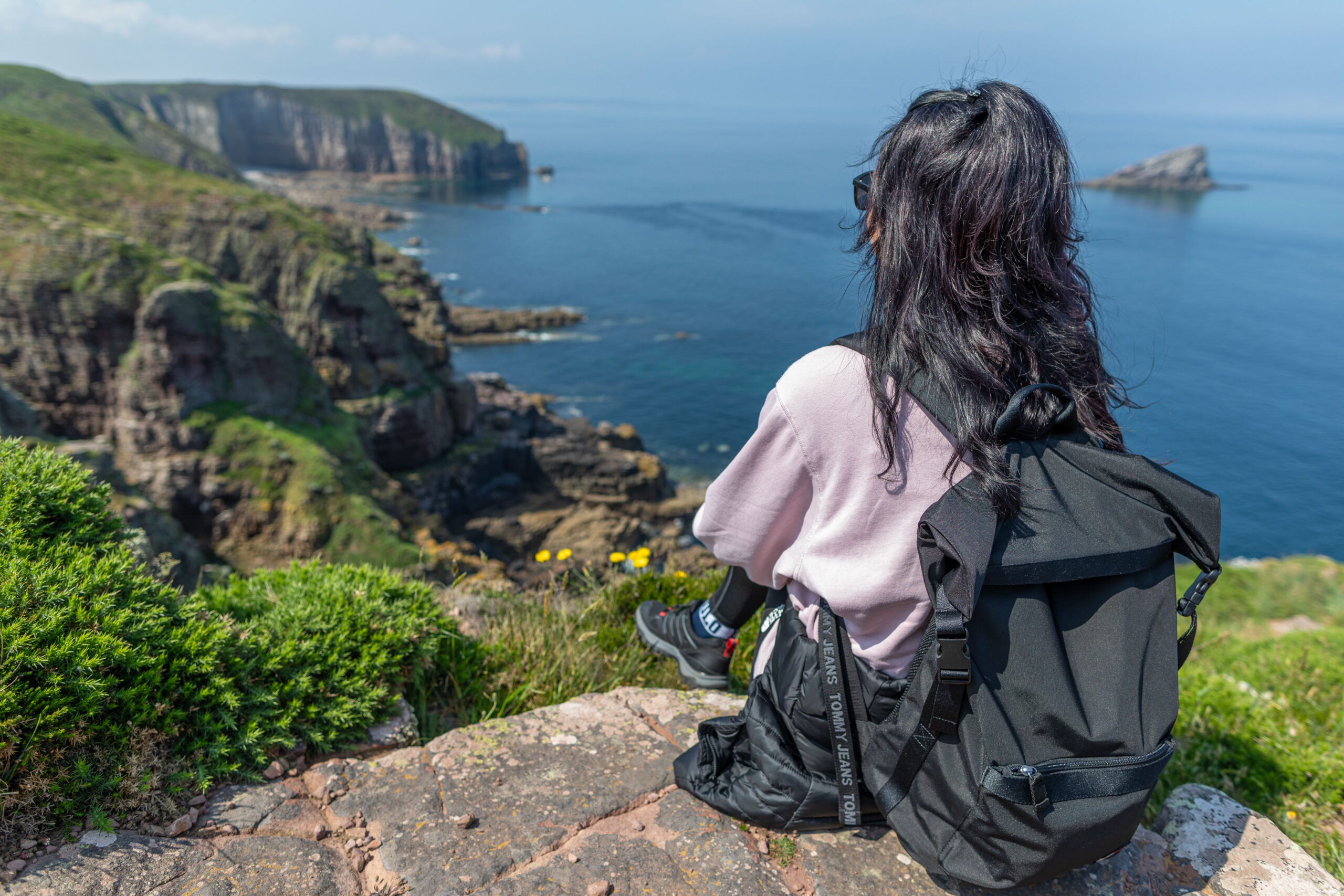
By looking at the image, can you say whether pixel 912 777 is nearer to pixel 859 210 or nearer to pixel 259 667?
pixel 859 210

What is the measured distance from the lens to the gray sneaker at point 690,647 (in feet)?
11.8

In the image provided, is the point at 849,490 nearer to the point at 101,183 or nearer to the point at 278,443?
the point at 278,443

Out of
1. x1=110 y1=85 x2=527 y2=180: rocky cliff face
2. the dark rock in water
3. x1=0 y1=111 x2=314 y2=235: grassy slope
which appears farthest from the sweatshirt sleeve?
x1=110 y1=85 x2=527 y2=180: rocky cliff face

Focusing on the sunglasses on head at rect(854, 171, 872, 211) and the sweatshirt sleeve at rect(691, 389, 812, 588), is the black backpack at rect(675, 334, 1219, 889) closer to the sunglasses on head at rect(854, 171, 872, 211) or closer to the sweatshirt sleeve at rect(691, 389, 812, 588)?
the sweatshirt sleeve at rect(691, 389, 812, 588)

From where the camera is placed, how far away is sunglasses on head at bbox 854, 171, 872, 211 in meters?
2.33

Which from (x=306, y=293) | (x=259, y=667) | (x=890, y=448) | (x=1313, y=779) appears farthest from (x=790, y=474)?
(x=306, y=293)

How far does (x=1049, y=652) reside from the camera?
80.7 inches

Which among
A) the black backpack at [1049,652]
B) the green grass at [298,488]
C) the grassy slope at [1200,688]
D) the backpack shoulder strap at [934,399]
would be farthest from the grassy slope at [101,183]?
the black backpack at [1049,652]

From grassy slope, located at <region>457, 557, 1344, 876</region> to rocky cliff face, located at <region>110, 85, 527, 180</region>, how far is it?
164 metres

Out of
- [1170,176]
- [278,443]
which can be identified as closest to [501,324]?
[278,443]

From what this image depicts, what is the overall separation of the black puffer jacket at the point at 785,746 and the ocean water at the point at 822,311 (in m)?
1.24

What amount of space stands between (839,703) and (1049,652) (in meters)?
0.67

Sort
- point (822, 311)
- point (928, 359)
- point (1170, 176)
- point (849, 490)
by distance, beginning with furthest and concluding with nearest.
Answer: point (1170, 176) < point (822, 311) < point (849, 490) < point (928, 359)

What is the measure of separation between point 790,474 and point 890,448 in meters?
0.35
